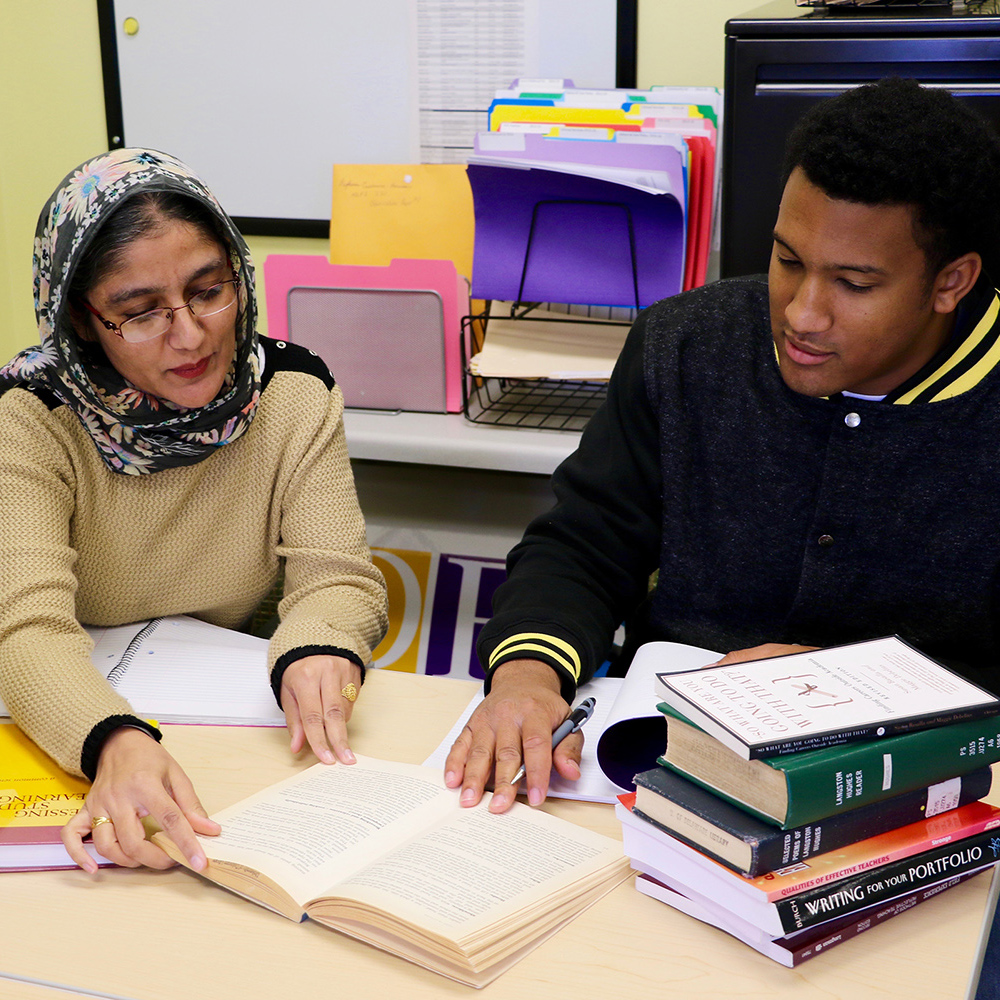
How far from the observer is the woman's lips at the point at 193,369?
117 cm

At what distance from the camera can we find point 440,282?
5.59ft

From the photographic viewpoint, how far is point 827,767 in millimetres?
682

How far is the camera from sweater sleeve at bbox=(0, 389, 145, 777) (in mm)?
932

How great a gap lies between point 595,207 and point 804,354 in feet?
2.12

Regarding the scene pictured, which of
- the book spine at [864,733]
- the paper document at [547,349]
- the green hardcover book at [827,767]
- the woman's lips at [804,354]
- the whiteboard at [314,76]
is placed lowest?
the green hardcover book at [827,767]

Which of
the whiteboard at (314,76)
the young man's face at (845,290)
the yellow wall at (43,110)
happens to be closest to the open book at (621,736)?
the young man's face at (845,290)

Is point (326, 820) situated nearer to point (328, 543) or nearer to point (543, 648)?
point (543, 648)

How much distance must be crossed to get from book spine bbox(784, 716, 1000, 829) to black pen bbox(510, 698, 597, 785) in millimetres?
258

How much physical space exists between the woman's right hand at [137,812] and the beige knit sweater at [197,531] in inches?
8.0

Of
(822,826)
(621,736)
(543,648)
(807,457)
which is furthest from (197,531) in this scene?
(822,826)

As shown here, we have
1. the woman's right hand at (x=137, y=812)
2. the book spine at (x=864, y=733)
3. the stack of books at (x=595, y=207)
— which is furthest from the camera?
the stack of books at (x=595, y=207)

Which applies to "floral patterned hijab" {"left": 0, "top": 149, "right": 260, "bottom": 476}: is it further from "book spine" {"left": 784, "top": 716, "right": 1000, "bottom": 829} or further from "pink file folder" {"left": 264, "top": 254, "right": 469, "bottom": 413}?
"book spine" {"left": 784, "top": 716, "right": 1000, "bottom": 829}

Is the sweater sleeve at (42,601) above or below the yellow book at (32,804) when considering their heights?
above

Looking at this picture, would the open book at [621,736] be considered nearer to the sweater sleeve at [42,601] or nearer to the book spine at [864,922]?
the book spine at [864,922]
